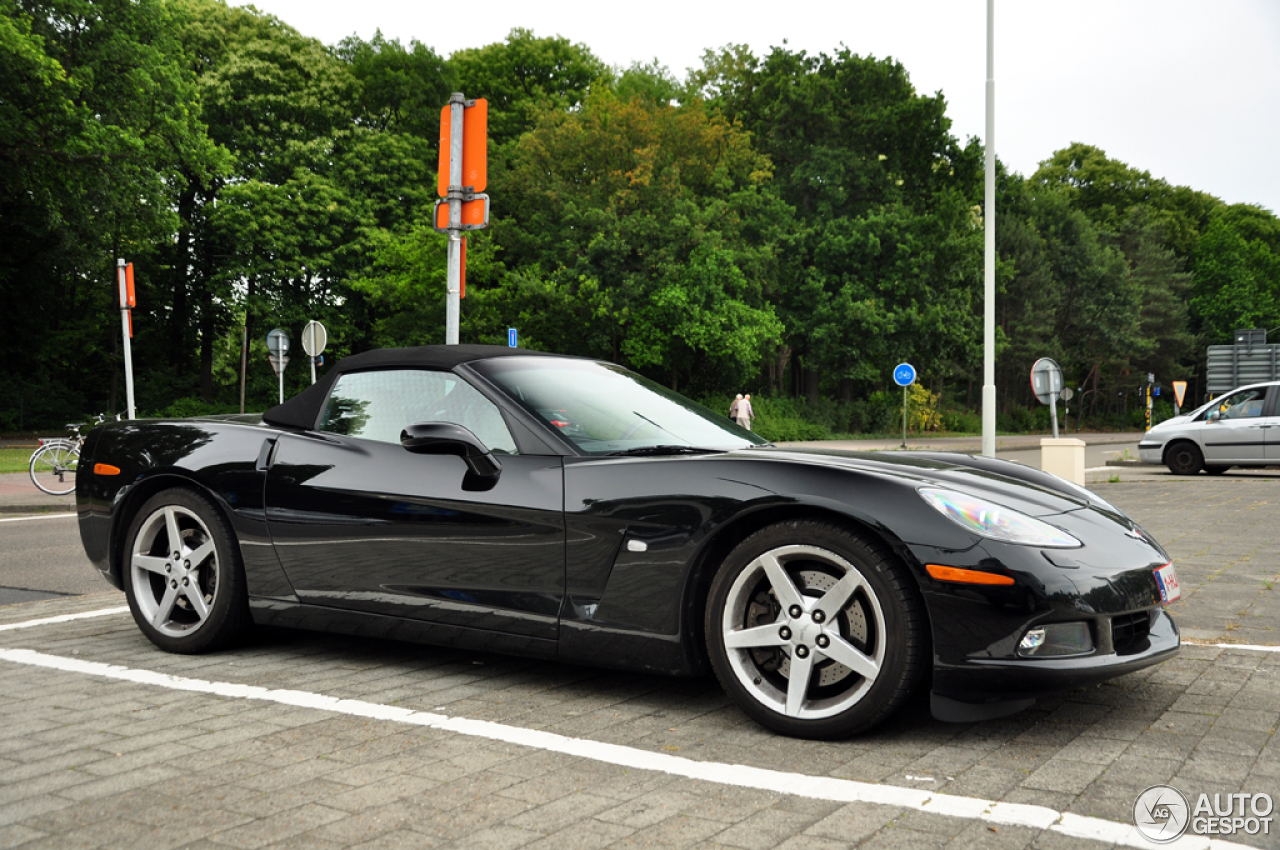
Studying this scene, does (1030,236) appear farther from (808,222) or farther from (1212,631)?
(1212,631)

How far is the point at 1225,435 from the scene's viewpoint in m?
18.3

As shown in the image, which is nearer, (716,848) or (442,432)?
(716,848)

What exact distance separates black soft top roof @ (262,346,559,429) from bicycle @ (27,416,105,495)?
1141 cm

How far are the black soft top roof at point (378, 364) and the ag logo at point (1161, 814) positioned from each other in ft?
9.25

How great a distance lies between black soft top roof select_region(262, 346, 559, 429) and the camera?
434 cm

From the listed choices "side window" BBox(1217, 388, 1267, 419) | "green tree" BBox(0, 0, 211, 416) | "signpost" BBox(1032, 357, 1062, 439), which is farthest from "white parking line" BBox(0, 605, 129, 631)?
"green tree" BBox(0, 0, 211, 416)

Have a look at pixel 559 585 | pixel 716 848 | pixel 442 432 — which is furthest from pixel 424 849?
pixel 442 432

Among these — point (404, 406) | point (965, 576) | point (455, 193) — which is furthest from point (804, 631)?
point (455, 193)

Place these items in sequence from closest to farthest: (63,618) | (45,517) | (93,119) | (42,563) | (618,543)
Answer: (618,543)
(63,618)
(42,563)
(45,517)
(93,119)

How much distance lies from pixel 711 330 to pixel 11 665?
1270 inches

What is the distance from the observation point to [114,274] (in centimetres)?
3850

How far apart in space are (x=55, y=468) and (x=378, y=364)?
12734 millimetres

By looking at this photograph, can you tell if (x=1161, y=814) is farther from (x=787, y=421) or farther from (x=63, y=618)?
(x=787, y=421)

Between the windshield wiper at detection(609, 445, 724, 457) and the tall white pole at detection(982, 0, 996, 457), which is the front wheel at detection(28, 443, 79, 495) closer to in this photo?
the windshield wiper at detection(609, 445, 724, 457)
